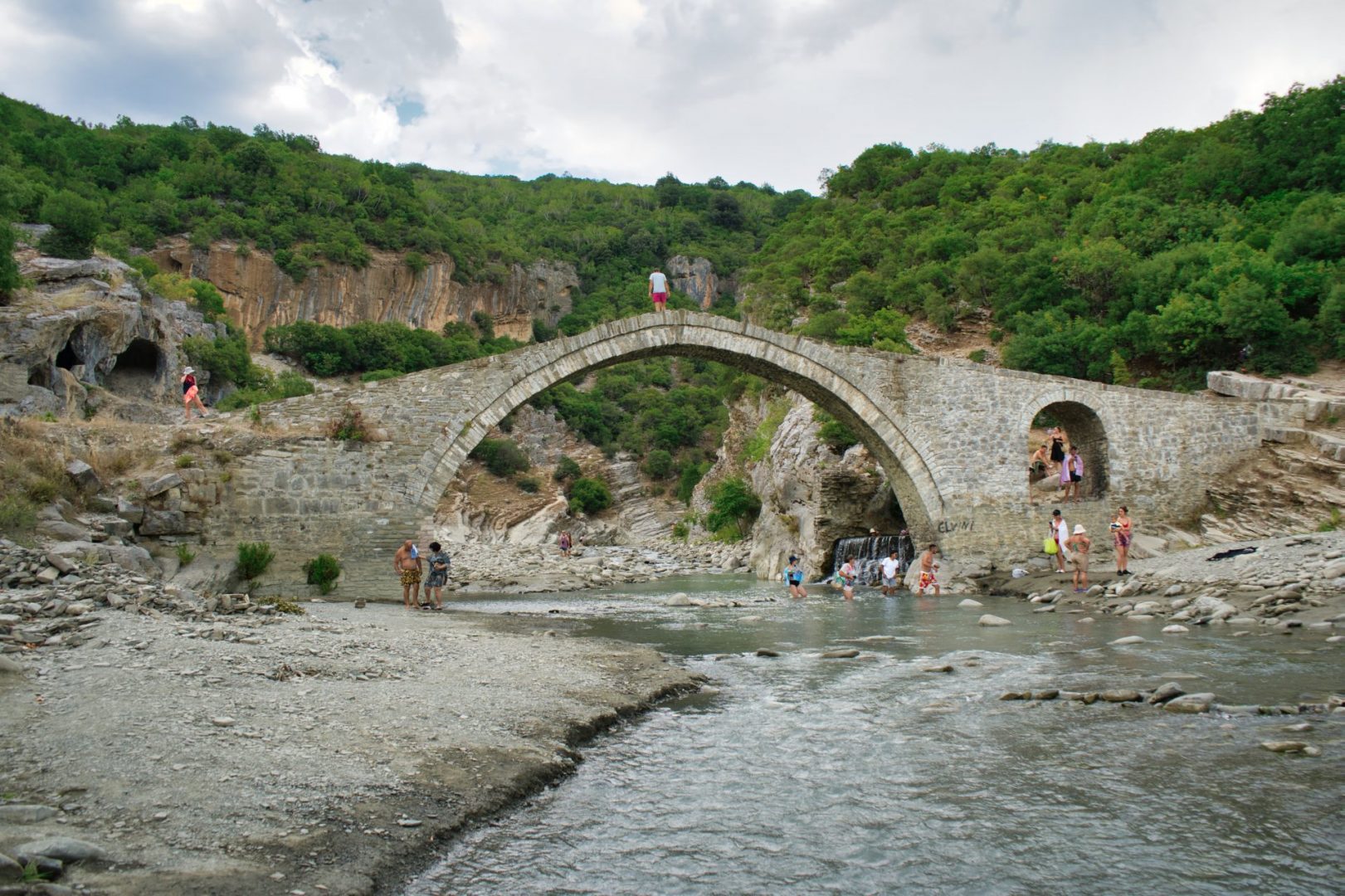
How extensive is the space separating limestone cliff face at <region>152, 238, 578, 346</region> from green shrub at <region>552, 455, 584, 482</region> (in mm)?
14505

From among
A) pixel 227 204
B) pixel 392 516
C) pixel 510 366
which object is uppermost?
pixel 227 204

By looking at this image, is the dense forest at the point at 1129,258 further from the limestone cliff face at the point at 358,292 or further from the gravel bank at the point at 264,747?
the limestone cliff face at the point at 358,292

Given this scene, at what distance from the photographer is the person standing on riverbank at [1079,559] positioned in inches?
491

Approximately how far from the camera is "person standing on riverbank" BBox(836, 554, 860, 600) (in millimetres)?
14052

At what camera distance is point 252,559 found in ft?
36.0

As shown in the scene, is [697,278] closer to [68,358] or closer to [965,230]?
[965,230]

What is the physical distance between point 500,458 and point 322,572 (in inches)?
1288

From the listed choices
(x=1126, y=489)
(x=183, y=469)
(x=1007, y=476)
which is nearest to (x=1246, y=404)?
(x=1126, y=489)

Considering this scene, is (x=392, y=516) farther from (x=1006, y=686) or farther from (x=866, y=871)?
(x=866, y=871)

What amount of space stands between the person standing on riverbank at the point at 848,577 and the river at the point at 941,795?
7.60m

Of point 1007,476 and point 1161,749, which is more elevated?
point 1007,476

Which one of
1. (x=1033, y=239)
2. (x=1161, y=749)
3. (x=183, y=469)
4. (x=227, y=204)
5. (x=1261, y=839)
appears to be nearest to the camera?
(x=1261, y=839)

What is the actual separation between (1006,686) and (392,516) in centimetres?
913

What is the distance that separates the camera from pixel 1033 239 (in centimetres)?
2531
